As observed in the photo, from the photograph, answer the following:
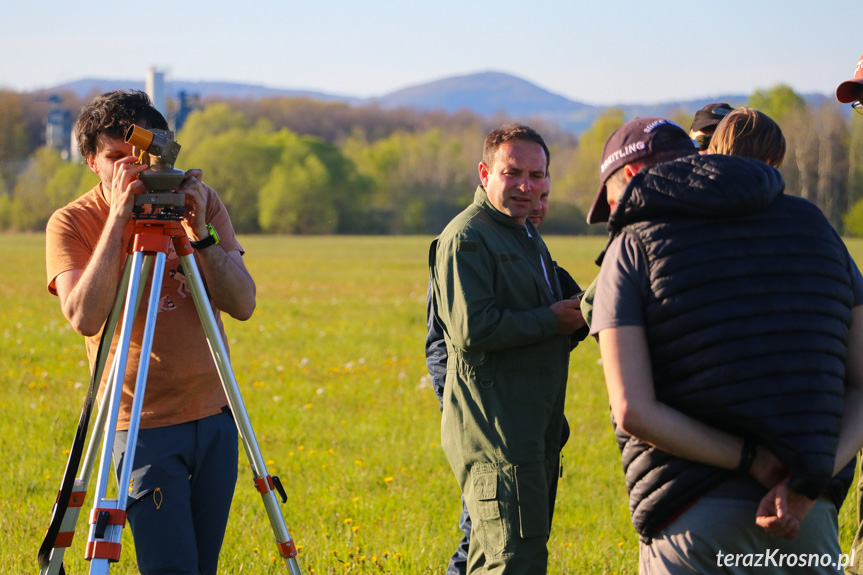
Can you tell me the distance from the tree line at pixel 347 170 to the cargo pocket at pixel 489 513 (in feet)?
184

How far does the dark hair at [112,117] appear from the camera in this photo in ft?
10.3

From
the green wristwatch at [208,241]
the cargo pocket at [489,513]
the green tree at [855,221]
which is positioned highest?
the green wristwatch at [208,241]

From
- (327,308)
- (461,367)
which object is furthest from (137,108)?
(327,308)

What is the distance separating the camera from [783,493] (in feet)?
7.31

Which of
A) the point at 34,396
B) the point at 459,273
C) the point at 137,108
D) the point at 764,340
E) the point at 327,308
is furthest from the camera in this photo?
the point at 327,308

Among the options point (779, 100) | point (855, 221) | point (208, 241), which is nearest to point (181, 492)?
point (208, 241)

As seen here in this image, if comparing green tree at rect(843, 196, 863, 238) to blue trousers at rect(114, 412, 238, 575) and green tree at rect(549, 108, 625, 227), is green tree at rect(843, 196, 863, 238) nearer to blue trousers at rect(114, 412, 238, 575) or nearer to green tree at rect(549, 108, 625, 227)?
green tree at rect(549, 108, 625, 227)

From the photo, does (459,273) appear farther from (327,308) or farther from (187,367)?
(327,308)

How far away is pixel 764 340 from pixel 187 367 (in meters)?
2.13

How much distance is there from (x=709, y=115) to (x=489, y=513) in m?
2.56

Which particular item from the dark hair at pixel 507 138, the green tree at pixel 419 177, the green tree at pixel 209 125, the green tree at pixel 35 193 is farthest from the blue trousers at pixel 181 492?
the green tree at pixel 209 125

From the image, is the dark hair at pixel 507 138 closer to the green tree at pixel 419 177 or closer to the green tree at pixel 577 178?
the green tree at pixel 577 178

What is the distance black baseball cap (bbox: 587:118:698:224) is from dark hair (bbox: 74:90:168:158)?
1.65m

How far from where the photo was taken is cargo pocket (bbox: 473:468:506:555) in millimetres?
3287
